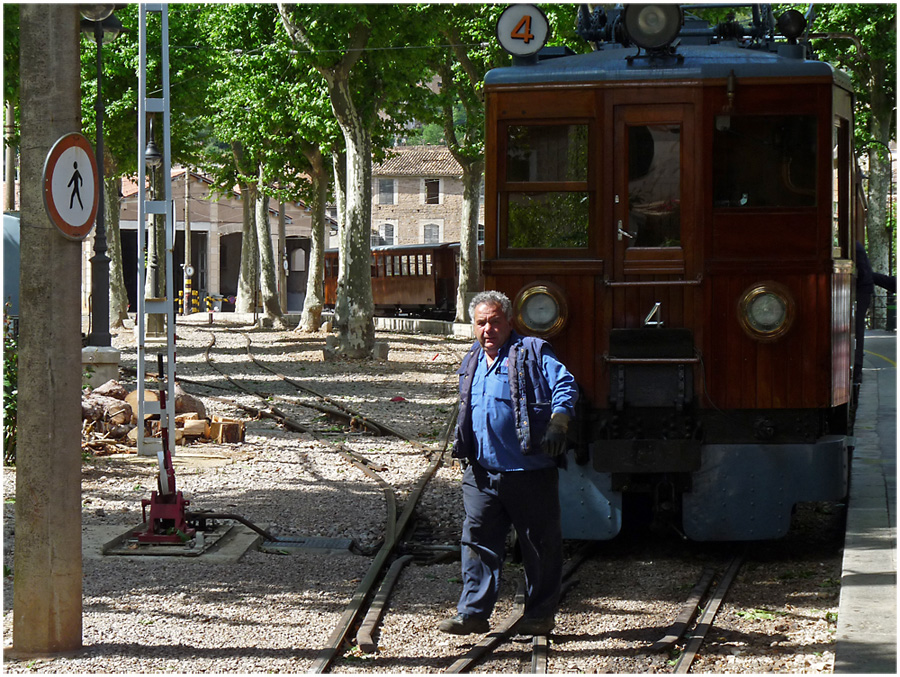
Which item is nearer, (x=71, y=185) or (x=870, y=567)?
(x=71, y=185)

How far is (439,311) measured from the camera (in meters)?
48.7

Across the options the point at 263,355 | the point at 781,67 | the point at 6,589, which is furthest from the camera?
the point at 263,355

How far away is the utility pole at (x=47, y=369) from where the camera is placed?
542 centimetres

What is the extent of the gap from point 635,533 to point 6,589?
4291 mm

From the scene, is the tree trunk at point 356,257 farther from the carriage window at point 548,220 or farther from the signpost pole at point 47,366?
the signpost pole at point 47,366

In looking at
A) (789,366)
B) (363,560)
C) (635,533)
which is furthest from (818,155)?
(363,560)

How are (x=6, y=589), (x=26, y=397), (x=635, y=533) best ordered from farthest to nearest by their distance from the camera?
(x=635, y=533) → (x=6, y=589) → (x=26, y=397)

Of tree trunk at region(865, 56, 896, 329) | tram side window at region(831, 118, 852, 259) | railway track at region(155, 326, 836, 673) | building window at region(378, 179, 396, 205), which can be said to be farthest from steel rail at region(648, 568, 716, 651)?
building window at region(378, 179, 396, 205)

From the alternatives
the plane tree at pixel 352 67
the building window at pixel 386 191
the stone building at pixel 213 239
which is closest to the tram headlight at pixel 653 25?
the plane tree at pixel 352 67

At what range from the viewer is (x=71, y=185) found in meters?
5.49

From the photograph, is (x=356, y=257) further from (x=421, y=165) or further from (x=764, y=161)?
(x=421, y=165)

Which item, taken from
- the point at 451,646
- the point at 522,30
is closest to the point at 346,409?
the point at 522,30

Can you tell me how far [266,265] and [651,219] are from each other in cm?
3168

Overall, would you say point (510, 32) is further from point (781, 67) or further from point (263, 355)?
point (263, 355)
